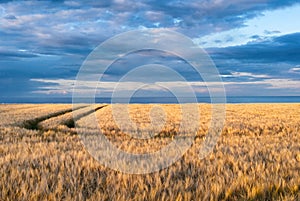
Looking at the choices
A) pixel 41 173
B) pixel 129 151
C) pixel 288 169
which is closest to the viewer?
pixel 41 173

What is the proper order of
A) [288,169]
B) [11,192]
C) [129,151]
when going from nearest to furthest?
[11,192], [288,169], [129,151]

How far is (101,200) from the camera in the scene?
17.5ft

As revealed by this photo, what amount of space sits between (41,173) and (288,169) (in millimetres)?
4910

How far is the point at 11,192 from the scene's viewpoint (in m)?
5.71

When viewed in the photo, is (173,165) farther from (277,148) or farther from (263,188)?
(277,148)

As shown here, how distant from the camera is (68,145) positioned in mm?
12352

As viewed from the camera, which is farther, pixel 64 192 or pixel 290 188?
pixel 290 188

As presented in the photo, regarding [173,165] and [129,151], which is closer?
[173,165]

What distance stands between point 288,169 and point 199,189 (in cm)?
285

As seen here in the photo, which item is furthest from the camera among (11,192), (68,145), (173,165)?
(68,145)

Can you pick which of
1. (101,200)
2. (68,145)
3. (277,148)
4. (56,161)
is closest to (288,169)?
(277,148)

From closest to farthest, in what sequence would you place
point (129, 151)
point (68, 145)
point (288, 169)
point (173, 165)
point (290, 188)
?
point (290, 188) → point (288, 169) → point (173, 165) → point (129, 151) → point (68, 145)

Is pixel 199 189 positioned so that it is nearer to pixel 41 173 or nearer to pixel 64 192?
pixel 64 192

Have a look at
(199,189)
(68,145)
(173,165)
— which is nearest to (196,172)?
(173,165)
